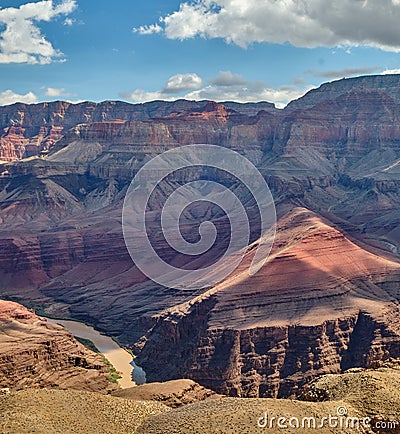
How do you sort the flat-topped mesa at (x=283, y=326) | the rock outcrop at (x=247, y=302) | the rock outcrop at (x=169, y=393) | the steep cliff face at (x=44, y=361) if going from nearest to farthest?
the rock outcrop at (x=169, y=393) → the steep cliff face at (x=44, y=361) → the flat-topped mesa at (x=283, y=326) → the rock outcrop at (x=247, y=302)

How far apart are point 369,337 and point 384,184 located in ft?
389

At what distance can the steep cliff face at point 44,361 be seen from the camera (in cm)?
6456

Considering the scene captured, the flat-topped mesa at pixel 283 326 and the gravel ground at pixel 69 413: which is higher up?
the gravel ground at pixel 69 413

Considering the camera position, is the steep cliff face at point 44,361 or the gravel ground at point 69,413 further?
the steep cliff face at point 44,361

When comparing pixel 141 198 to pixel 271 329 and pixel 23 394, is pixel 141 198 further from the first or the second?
pixel 23 394

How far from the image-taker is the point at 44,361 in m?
67.5

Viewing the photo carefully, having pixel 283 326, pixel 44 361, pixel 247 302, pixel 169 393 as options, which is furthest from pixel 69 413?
pixel 247 302

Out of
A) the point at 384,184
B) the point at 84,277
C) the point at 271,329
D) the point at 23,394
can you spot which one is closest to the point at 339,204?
the point at 384,184

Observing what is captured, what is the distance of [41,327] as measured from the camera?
78375 millimetres

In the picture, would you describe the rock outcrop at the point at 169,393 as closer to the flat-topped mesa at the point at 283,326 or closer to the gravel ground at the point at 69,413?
the gravel ground at the point at 69,413

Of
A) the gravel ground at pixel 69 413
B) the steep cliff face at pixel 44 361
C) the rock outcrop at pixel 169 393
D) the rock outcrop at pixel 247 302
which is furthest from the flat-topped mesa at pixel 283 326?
the gravel ground at pixel 69 413

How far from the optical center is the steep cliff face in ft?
212

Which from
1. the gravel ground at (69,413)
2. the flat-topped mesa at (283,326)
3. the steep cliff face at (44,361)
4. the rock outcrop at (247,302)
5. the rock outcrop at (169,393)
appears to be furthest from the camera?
the rock outcrop at (247,302)

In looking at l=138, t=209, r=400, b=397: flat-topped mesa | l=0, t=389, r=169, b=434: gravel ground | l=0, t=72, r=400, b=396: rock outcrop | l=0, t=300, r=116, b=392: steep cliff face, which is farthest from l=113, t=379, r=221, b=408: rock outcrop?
l=0, t=72, r=400, b=396: rock outcrop
